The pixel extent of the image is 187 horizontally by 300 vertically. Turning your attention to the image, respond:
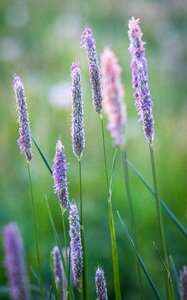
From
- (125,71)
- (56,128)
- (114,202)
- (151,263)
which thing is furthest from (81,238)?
(125,71)

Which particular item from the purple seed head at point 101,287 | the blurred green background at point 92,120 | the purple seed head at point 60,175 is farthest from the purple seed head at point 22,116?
the blurred green background at point 92,120

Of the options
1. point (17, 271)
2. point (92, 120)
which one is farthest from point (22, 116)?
point (92, 120)

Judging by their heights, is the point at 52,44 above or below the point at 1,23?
below

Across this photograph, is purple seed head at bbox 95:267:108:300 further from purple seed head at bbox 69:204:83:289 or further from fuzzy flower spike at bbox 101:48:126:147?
fuzzy flower spike at bbox 101:48:126:147

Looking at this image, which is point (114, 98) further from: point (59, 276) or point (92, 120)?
point (92, 120)

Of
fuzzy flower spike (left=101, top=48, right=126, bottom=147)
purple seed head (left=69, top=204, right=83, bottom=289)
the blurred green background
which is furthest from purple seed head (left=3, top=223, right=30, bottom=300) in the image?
the blurred green background

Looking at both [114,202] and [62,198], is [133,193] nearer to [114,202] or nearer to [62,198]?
[114,202]
